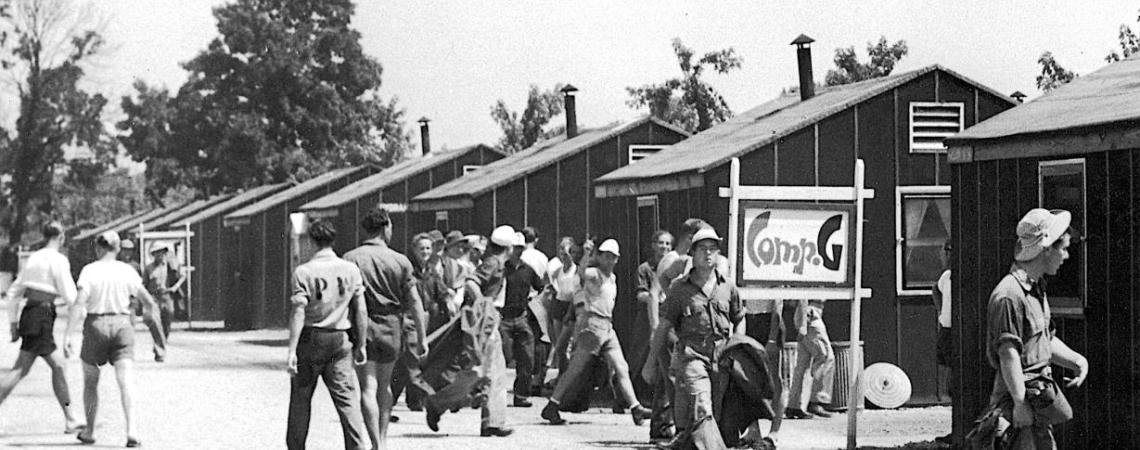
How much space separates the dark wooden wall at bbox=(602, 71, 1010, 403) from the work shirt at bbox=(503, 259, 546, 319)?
6.51 ft

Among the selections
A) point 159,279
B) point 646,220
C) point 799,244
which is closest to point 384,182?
point 159,279

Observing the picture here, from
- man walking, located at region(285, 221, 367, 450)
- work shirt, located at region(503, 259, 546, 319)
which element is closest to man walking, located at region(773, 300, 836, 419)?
work shirt, located at region(503, 259, 546, 319)

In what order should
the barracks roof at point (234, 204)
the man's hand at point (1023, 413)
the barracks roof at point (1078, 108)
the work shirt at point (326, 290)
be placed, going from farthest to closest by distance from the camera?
1. the barracks roof at point (234, 204)
2. the barracks roof at point (1078, 108)
3. the work shirt at point (326, 290)
4. the man's hand at point (1023, 413)

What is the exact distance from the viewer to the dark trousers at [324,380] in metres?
12.2

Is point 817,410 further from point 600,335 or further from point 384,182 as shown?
point 384,182

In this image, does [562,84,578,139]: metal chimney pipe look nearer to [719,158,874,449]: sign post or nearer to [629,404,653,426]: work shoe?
[629,404,653,426]: work shoe

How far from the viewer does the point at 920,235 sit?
64.2 ft

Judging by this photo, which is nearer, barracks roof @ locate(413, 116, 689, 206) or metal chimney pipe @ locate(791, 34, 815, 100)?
metal chimney pipe @ locate(791, 34, 815, 100)

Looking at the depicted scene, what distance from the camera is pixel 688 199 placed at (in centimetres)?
1998

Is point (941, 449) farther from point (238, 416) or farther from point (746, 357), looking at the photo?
point (238, 416)

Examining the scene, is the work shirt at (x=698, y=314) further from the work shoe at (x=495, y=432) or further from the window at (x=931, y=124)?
the window at (x=931, y=124)

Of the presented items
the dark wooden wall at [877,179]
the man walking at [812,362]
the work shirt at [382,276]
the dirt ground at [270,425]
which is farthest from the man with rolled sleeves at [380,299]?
the dark wooden wall at [877,179]

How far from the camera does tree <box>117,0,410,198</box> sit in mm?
76188

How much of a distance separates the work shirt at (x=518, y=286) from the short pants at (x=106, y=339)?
15.1 ft
